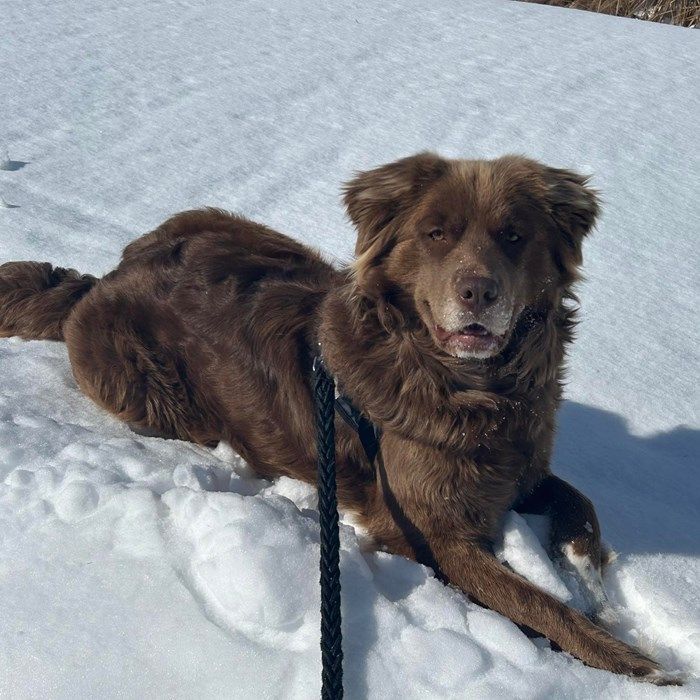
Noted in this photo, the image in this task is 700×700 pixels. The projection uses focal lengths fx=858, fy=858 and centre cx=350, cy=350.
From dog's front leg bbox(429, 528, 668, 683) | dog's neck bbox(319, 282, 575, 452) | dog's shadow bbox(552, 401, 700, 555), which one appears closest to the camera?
dog's front leg bbox(429, 528, 668, 683)

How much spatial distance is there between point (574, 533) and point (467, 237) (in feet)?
3.72

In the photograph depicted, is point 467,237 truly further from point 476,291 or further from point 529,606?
point 529,606

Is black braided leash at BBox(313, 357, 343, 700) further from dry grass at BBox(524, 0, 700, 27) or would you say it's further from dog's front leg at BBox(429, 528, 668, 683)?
dry grass at BBox(524, 0, 700, 27)

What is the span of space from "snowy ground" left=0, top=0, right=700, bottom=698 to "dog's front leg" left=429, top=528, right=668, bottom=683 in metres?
0.14

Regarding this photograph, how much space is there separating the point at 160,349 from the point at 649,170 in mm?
4302

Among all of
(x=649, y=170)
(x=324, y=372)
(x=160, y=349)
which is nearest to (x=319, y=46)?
(x=649, y=170)

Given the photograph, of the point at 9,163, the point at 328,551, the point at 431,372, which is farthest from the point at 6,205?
the point at 328,551

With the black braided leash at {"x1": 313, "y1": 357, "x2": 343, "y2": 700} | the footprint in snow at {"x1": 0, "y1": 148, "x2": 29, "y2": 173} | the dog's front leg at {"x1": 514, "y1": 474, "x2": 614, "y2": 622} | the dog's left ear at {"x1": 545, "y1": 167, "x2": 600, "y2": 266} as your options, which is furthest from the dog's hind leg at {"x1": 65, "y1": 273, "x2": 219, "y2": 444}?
the footprint in snow at {"x1": 0, "y1": 148, "x2": 29, "y2": 173}

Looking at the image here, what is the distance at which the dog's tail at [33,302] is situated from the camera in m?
4.05

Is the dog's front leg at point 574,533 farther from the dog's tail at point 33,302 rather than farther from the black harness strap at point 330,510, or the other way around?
the dog's tail at point 33,302

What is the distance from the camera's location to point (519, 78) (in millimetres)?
7945

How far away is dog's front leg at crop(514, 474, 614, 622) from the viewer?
299 centimetres

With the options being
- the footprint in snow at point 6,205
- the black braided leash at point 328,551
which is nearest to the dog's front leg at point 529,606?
the black braided leash at point 328,551

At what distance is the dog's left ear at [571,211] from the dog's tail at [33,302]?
231 centimetres
